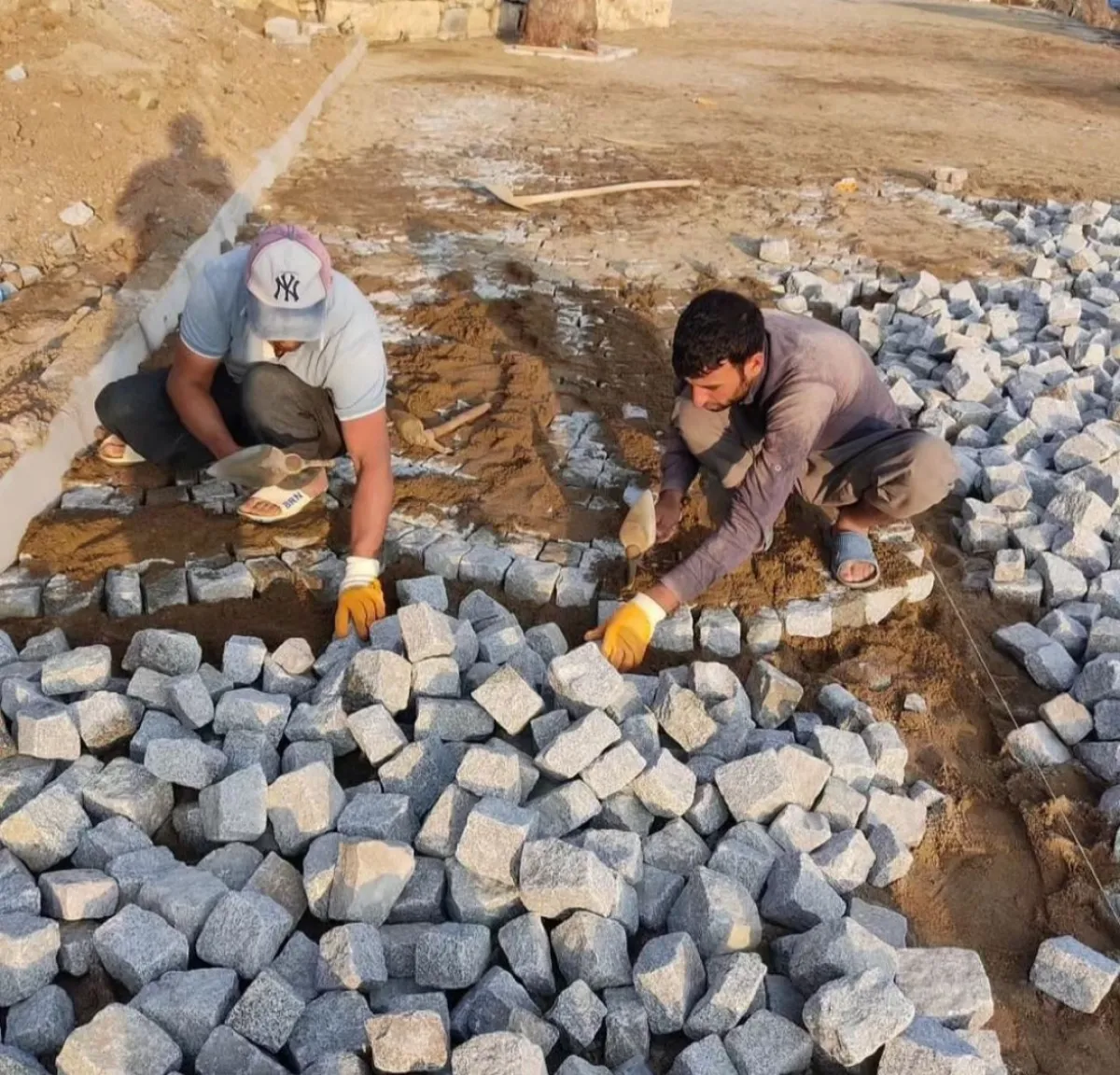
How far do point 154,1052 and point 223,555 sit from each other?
2157 millimetres

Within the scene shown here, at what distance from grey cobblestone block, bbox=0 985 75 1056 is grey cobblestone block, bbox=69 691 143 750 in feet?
2.72

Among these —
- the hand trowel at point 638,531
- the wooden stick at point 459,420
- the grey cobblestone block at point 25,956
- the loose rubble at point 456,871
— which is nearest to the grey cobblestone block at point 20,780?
the loose rubble at point 456,871

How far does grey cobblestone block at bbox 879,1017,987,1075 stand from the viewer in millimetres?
2248

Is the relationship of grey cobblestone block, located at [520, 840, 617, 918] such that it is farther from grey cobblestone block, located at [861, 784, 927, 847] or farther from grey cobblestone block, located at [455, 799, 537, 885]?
grey cobblestone block, located at [861, 784, 927, 847]

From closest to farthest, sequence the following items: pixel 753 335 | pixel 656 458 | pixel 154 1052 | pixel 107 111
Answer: pixel 154 1052, pixel 753 335, pixel 656 458, pixel 107 111

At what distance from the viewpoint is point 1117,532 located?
4.36 meters

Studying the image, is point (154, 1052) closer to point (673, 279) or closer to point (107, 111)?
point (673, 279)

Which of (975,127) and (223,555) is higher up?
(975,127)

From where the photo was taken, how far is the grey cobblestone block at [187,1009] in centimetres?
231

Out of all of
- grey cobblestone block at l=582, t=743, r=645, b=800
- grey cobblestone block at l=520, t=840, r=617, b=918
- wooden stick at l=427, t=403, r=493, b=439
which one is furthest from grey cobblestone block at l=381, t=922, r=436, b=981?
wooden stick at l=427, t=403, r=493, b=439

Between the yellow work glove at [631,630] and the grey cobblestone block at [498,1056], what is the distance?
4.66 feet

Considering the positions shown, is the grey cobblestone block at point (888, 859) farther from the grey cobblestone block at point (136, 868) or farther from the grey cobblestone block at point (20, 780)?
the grey cobblestone block at point (20, 780)

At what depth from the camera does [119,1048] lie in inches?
85.5

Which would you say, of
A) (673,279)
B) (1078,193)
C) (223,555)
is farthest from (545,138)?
(223,555)
